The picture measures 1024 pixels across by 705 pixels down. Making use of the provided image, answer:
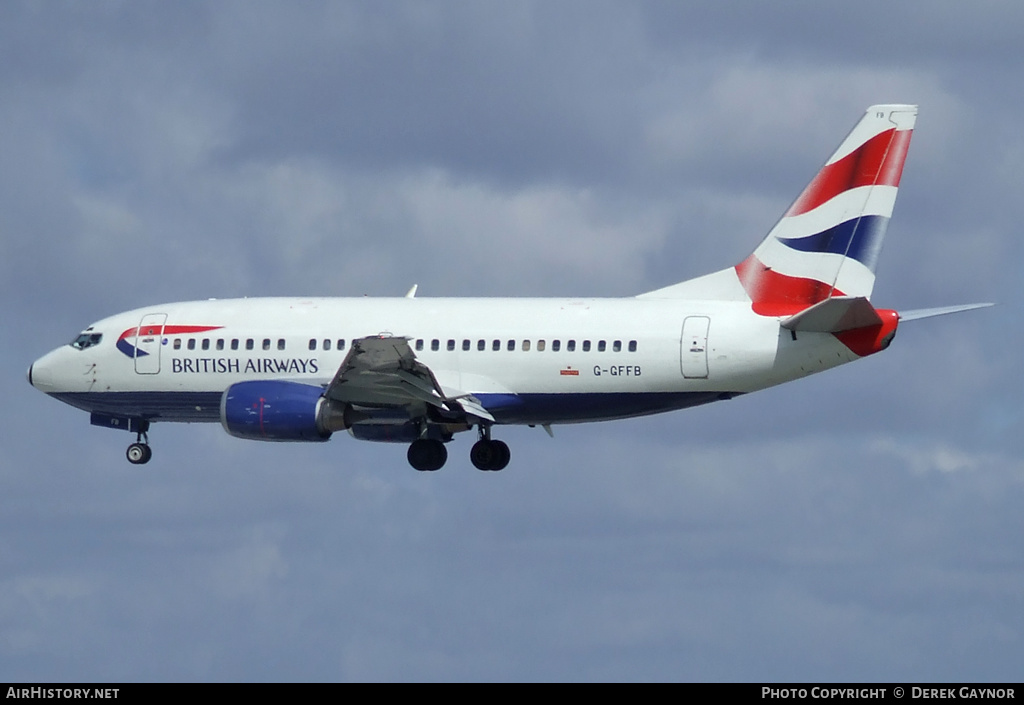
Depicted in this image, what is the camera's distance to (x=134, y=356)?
188 ft

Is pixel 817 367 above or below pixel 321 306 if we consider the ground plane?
below

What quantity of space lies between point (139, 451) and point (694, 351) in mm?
19146

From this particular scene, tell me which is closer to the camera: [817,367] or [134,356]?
[817,367]

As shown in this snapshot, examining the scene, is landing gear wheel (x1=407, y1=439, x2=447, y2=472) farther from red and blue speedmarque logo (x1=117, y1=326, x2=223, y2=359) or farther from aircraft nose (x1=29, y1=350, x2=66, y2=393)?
aircraft nose (x1=29, y1=350, x2=66, y2=393)

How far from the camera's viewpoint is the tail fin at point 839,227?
52.2m

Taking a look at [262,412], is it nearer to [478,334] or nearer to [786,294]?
[478,334]

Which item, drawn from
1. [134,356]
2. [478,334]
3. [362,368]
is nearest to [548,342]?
[478,334]

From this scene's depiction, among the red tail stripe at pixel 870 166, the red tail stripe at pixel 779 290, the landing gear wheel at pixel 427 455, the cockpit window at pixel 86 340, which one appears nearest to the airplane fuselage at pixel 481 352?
the cockpit window at pixel 86 340

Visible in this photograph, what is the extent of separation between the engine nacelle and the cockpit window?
7678 mm

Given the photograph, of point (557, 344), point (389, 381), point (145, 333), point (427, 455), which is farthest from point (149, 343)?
point (557, 344)

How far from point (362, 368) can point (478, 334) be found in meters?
4.19

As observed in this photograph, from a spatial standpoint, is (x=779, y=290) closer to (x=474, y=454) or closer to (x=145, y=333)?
(x=474, y=454)

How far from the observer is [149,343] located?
57094 mm

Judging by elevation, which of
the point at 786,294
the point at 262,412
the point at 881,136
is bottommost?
the point at 262,412
